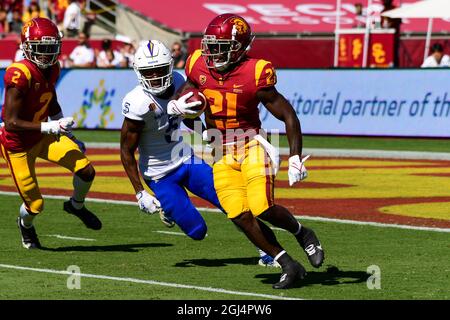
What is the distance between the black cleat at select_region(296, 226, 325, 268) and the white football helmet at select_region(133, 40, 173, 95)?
196cm

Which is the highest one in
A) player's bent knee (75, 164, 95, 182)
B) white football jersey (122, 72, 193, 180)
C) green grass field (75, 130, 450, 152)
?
white football jersey (122, 72, 193, 180)

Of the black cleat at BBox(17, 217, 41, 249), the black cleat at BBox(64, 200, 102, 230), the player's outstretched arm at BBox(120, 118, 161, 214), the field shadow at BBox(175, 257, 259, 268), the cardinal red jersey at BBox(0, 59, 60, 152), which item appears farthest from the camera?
the black cleat at BBox(64, 200, 102, 230)

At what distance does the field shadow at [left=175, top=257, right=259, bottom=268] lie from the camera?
33.1 ft

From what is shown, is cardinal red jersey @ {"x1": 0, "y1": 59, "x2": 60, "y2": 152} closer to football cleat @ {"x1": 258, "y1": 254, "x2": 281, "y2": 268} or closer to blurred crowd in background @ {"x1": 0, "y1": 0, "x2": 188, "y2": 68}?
football cleat @ {"x1": 258, "y1": 254, "x2": 281, "y2": 268}

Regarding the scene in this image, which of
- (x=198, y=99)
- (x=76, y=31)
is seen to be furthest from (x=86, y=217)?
(x=76, y=31)

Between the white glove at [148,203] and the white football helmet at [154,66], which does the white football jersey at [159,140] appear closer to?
the white football helmet at [154,66]

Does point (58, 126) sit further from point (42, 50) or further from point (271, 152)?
point (271, 152)

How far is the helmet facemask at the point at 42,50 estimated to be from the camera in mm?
11023

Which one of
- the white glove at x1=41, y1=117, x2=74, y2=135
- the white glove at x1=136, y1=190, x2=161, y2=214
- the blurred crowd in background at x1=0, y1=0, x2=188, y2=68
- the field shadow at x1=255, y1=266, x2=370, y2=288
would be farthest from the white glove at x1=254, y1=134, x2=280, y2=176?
the blurred crowd in background at x1=0, y1=0, x2=188, y2=68

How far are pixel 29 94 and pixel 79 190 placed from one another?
1.08 m

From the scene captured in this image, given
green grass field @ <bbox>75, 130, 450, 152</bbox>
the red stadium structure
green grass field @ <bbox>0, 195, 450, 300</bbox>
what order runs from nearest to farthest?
green grass field @ <bbox>0, 195, 450, 300</bbox>
green grass field @ <bbox>75, 130, 450, 152</bbox>
the red stadium structure

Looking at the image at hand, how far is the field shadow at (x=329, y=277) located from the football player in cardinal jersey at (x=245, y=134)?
16 cm
